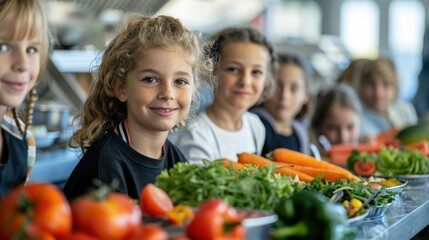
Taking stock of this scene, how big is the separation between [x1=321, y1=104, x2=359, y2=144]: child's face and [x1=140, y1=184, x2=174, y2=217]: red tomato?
3711mm

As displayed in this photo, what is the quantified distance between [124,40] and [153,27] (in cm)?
12

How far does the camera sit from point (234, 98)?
3645mm

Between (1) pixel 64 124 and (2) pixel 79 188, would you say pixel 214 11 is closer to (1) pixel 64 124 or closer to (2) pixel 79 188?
(1) pixel 64 124

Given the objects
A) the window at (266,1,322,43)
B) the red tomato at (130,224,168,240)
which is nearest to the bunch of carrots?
the red tomato at (130,224,168,240)

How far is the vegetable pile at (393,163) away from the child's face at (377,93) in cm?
295

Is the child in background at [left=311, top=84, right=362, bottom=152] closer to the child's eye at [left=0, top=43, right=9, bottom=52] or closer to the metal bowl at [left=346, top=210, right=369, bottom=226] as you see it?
the child's eye at [left=0, top=43, right=9, bottom=52]

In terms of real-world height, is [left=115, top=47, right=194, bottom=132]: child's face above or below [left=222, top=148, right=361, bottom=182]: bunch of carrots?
above

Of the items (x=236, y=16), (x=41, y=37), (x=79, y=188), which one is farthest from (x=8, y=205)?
(x=236, y=16)

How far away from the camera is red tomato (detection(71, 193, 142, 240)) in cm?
140

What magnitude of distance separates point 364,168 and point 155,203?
1879mm

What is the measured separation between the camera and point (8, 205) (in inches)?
55.8

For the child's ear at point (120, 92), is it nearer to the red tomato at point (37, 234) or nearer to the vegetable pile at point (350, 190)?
the vegetable pile at point (350, 190)

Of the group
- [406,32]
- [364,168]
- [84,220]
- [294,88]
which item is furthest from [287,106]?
[406,32]

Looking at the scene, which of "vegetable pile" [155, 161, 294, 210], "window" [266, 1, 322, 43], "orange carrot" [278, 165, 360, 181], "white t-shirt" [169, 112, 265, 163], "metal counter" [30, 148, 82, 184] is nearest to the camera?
"vegetable pile" [155, 161, 294, 210]
